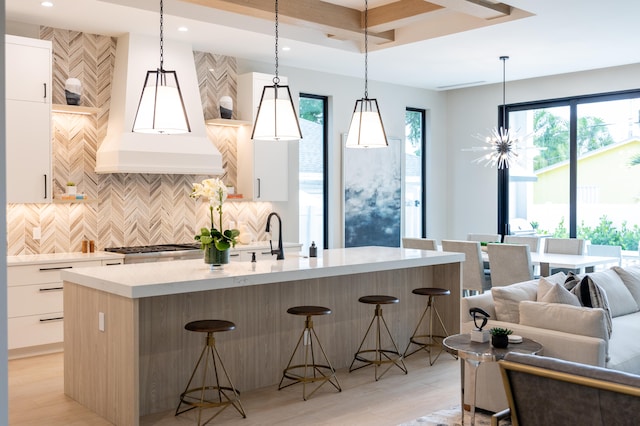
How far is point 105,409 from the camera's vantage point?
13.4 ft

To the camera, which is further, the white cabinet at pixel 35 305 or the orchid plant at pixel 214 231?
the white cabinet at pixel 35 305

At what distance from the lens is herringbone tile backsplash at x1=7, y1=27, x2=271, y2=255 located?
627 cm

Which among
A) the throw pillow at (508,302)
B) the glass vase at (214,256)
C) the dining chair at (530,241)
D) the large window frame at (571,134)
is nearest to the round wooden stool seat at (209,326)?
the glass vase at (214,256)

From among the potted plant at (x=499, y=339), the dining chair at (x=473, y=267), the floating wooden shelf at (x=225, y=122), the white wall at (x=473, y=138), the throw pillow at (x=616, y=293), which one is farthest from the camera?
the white wall at (x=473, y=138)

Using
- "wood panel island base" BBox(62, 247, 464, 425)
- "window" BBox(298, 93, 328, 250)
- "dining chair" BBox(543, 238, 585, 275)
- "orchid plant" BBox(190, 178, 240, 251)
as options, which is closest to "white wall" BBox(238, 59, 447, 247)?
"window" BBox(298, 93, 328, 250)

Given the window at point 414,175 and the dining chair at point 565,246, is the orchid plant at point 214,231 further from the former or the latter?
the window at point 414,175

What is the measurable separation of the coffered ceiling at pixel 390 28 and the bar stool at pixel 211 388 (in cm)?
284

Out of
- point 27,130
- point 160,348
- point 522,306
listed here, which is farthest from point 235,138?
point 522,306

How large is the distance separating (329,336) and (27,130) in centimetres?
320

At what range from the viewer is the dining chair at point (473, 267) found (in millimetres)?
6984

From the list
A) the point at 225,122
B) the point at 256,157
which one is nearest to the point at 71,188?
the point at 225,122

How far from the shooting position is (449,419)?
13.4 ft

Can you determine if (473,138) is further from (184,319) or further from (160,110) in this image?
(160,110)

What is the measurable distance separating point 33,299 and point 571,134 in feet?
22.3
